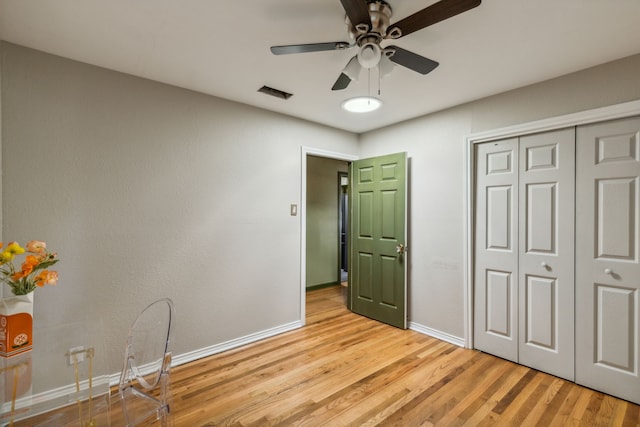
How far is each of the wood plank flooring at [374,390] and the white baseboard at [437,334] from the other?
3.4 inches

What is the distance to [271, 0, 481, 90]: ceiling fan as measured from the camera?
134 centimetres


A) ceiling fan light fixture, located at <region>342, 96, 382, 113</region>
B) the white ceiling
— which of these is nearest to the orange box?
the white ceiling

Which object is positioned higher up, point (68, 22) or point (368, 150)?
point (68, 22)

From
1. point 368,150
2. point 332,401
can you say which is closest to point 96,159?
point 332,401

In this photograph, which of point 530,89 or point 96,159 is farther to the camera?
point 530,89

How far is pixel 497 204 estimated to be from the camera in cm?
278

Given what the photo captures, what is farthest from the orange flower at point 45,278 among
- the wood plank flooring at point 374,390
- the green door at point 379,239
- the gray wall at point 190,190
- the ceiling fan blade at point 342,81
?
the green door at point 379,239

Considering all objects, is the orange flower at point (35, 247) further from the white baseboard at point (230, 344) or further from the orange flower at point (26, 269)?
the white baseboard at point (230, 344)

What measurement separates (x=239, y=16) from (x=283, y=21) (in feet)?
0.81

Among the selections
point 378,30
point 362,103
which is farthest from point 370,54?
point 362,103

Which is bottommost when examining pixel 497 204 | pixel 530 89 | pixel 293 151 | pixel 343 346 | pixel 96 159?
pixel 343 346

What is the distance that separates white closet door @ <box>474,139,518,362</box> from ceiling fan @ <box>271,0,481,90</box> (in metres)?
1.44

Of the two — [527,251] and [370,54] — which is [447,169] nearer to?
[527,251]

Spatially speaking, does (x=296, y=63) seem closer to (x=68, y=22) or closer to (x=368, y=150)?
(x=68, y=22)
